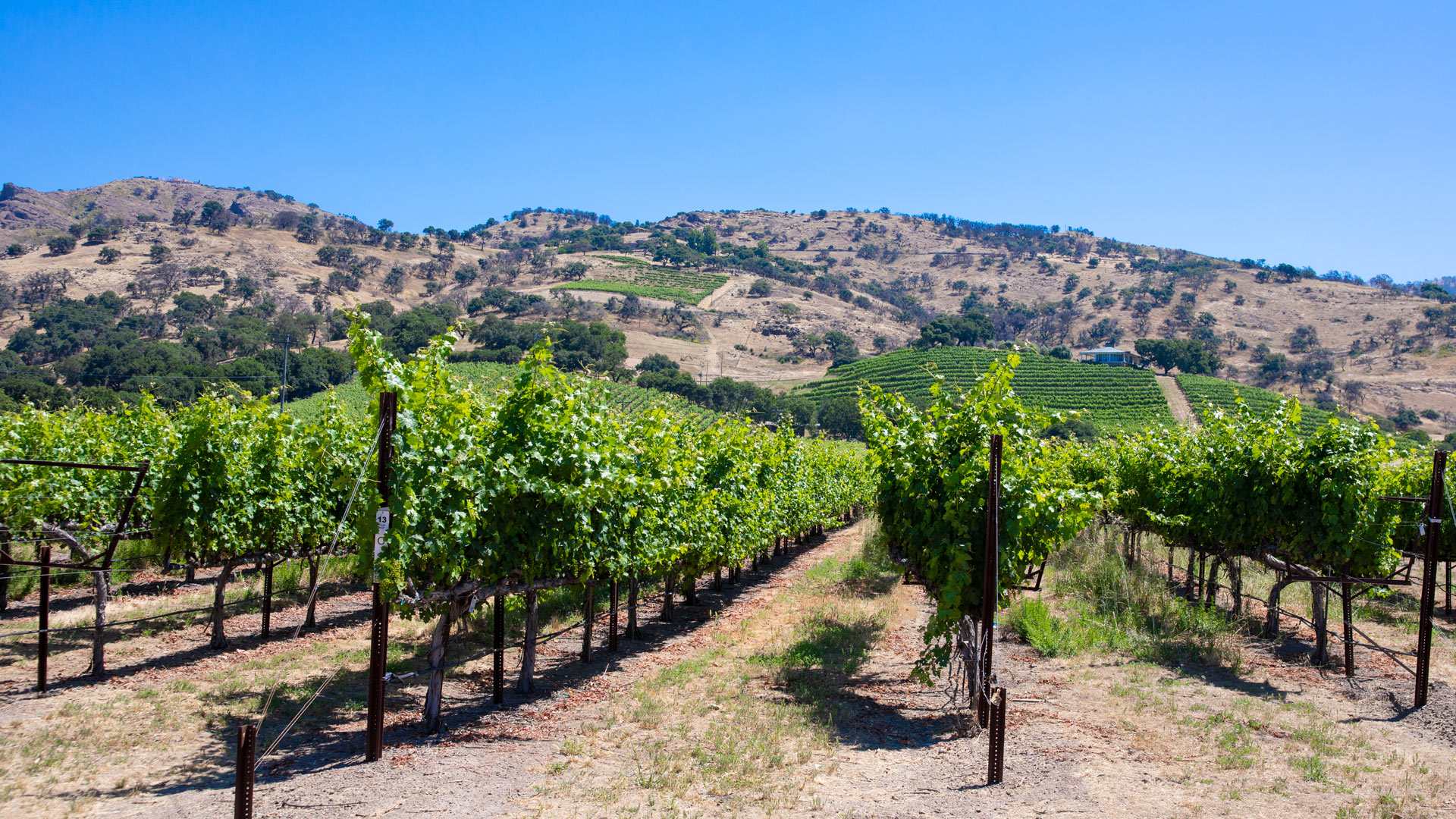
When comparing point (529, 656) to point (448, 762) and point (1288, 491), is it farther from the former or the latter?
point (1288, 491)

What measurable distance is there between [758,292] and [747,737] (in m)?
140

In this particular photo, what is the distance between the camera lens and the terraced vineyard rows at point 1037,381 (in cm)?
7244

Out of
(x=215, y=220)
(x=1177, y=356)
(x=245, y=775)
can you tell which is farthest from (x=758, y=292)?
(x=245, y=775)

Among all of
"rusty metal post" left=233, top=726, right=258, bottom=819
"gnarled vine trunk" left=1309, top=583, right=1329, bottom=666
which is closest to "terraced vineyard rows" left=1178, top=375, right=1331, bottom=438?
"gnarled vine trunk" left=1309, top=583, right=1329, bottom=666

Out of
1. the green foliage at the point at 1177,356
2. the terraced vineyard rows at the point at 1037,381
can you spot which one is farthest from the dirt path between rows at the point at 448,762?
the green foliage at the point at 1177,356

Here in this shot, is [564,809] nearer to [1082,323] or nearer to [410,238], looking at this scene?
[1082,323]

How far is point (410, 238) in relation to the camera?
511 ft

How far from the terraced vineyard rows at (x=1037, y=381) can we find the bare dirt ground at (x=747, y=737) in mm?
57346

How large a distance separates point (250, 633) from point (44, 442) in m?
5.37

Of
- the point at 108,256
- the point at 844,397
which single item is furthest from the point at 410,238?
the point at 844,397

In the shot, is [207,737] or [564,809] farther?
[207,737]

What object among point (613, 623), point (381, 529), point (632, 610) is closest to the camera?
point (381, 529)

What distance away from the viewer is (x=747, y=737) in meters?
8.07

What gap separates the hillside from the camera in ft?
331
